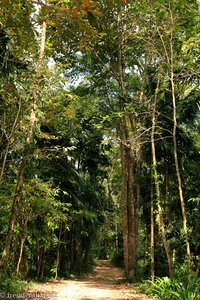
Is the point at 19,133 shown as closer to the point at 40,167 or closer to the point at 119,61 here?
the point at 40,167

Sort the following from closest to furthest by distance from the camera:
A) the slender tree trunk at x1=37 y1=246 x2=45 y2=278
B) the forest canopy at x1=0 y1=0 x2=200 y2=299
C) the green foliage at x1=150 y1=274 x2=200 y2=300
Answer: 1. the green foliage at x1=150 y1=274 x2=200 y2=300
2. the forest canopy at x1=0 y1=0 x2=200 y2=299
3. the slender tree trunk at x1=37 y1=246 x2=45 y2=278

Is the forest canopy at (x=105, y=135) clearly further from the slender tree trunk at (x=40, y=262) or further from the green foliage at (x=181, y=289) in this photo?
the green foliage at (x=181, y=289)

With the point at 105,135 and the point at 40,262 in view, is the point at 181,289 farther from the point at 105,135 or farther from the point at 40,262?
the point at 105,135

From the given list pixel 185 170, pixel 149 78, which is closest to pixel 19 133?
pixel 149 78

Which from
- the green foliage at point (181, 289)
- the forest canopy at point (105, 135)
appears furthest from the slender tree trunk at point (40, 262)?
the green foliage at point (181, 289)

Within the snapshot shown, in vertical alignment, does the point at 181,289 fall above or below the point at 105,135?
below

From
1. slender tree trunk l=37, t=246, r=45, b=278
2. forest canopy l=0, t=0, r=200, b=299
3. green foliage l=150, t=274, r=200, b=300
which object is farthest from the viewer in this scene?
slender tree trunk l=37, t=246, r=45, b=278

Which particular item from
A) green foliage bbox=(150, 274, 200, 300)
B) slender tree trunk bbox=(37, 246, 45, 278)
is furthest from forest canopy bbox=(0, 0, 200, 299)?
green foliage bbox=(150, 274, 200, 300)

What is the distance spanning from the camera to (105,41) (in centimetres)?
1361

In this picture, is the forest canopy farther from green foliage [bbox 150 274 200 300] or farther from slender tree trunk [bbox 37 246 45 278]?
green foliage [bbox 150 274 200 300]

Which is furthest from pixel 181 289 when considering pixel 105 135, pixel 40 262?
pixel 105 135

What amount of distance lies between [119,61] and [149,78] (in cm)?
184

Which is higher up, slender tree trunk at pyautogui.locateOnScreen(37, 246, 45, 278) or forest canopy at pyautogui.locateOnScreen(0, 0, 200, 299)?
forest canopy at pyautogui.locateOnScreen(0, 0, 200, 299)

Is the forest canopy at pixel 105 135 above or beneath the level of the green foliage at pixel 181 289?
above
